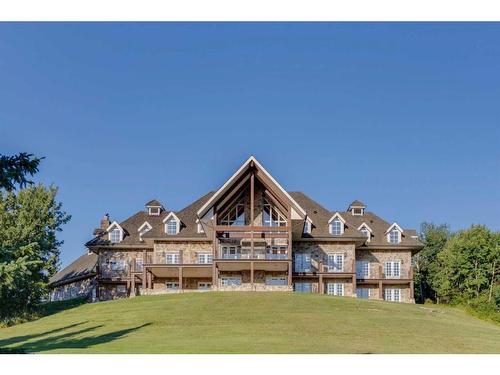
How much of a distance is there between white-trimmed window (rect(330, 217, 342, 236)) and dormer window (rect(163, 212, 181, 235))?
40.4ft

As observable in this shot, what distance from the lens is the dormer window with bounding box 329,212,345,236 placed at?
5028cm

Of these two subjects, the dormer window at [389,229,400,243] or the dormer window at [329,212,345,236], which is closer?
the dormer window at [329,212,345,236]

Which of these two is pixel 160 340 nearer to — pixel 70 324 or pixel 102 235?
pixel 70 324

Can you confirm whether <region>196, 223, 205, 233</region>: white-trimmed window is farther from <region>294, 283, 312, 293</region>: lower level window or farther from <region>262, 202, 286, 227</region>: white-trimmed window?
<region>294, 283, 312, 293</region>: lower level window

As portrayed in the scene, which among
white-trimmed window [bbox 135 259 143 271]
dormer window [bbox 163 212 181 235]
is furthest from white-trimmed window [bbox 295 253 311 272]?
white-trimmed window [bbox 135 259 143 271]

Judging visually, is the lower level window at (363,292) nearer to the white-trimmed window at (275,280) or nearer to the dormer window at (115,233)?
the white-trimmed window at (275,280)

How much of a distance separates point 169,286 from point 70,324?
54.4 feet

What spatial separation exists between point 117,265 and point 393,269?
2283 cm

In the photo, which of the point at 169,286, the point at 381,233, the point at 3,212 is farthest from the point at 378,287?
the point at 3,212

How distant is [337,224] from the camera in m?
50.6

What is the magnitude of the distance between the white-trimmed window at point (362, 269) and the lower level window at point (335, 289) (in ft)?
7.59

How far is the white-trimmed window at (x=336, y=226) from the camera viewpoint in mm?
50344

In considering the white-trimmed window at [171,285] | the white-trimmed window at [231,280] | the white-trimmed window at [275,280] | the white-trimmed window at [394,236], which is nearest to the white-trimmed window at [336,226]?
the white-trimmed window at [394,236]

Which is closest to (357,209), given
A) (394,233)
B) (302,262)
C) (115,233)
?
(394,233)
